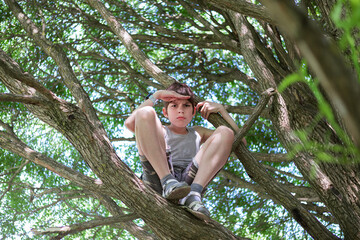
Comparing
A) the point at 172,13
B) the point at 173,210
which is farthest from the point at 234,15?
the point at 173,210

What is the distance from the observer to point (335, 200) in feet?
9.46

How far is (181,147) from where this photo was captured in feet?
10.9

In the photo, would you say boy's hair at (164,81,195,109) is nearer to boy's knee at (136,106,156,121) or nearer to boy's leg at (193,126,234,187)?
boy's leg at (193,126,234,187)

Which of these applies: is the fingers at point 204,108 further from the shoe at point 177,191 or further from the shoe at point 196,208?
the shoe at point 177,191

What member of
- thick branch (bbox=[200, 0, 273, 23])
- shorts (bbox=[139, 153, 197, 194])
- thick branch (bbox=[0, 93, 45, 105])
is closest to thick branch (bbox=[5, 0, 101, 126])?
shorts (bbox=[139, 153, 197, 194])

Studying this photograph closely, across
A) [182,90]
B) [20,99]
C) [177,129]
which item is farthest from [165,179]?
[20,99]

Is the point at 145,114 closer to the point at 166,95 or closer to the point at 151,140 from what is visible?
the point at 151,140

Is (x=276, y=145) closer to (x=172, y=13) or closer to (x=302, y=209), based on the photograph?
(x=172, y=13)

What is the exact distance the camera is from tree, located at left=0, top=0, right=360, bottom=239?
102cm

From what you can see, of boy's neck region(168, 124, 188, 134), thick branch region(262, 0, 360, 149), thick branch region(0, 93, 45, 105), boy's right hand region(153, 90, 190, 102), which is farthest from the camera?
boy's neck region(168, 124, 188, 134)

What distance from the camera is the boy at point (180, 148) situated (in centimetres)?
275

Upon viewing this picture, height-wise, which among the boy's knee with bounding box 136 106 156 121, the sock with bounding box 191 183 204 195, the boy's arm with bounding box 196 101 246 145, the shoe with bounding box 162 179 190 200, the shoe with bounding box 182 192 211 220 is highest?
the boy's arm with bounding box 196 101 246 145

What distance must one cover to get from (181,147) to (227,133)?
1.52ft

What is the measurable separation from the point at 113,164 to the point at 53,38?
403 cm
